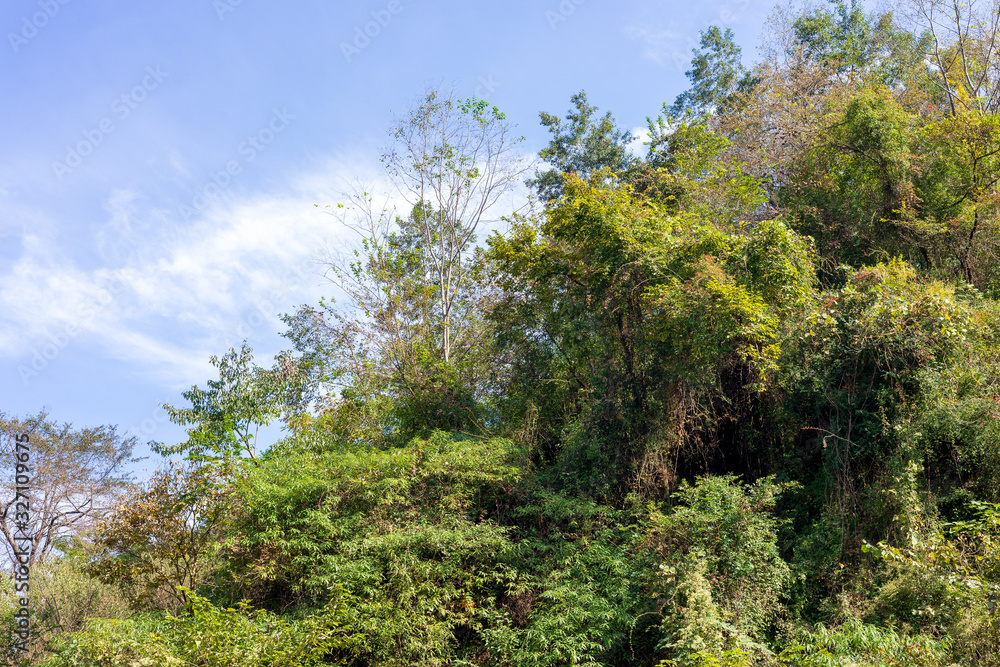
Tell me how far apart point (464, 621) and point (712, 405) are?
508cm

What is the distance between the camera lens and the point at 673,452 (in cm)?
1093

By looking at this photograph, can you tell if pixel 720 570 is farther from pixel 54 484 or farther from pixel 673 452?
pixel 54 484

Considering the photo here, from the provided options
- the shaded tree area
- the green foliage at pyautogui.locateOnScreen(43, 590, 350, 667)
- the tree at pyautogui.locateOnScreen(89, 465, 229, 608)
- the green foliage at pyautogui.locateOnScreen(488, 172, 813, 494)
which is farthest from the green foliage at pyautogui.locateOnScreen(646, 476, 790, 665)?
the tree at pyautogui.locateOnScreen(89, 465, 229, 608)

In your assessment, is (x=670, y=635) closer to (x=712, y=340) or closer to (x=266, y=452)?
(x=712, y=340)

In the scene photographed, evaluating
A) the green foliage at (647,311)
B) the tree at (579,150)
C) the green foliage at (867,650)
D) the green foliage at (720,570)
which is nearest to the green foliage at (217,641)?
the green foliage at (720,570)

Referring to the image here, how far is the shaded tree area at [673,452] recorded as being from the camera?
26.1 ft

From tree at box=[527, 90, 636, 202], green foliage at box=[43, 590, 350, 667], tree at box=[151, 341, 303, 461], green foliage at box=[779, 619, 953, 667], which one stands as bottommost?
green foliage at box=[43, 590, 350, 667]

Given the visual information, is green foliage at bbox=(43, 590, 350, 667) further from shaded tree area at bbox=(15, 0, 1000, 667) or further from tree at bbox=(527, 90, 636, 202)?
tree at bbox=(527, 90, 636, 202)

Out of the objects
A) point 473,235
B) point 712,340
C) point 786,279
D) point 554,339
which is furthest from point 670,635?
point 473,235

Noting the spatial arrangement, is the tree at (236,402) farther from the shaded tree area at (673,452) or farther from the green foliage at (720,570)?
the green foliage at (720,570)

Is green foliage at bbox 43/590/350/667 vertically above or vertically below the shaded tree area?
below

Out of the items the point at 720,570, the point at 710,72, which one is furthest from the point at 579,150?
the point at 720,570

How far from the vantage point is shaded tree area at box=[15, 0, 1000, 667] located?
7941 mm

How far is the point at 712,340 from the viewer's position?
960cm
